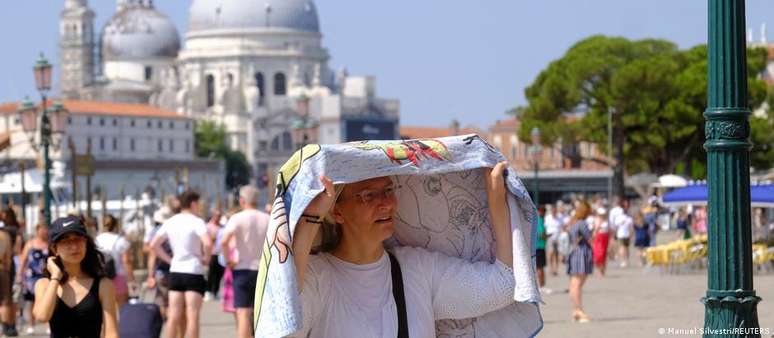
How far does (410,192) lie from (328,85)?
153 m

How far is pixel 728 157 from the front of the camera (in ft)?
20.4

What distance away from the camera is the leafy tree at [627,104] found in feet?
200

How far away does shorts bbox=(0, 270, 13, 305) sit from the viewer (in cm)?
1312

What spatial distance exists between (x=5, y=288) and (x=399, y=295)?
9.50 metres

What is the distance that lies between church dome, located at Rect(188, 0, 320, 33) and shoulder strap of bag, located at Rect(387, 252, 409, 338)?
458ft

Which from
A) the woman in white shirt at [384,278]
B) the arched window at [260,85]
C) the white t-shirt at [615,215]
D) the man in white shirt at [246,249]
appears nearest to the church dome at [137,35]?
the arched window at [260,85]

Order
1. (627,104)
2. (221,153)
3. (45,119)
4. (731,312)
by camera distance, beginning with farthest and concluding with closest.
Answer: (221,153) → (627,104) → (45,119) → (731,312)

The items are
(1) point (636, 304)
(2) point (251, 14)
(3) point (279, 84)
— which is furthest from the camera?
(3) point (279, 84)

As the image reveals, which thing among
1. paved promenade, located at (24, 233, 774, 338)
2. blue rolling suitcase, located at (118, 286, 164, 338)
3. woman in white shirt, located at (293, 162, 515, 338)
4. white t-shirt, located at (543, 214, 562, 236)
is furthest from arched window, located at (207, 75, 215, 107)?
woman in white shirt, located at (293, 162, 515, 338)

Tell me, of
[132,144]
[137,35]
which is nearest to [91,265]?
[132,144]

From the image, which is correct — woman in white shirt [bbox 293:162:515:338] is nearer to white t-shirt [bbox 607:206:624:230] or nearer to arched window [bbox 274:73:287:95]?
white t-shirt [bbox 607:206:624:230]

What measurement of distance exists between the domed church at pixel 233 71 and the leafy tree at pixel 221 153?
2196 millimetres

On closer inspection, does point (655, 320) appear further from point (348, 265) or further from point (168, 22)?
point (168, 22)

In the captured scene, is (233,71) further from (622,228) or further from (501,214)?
(501,214)
